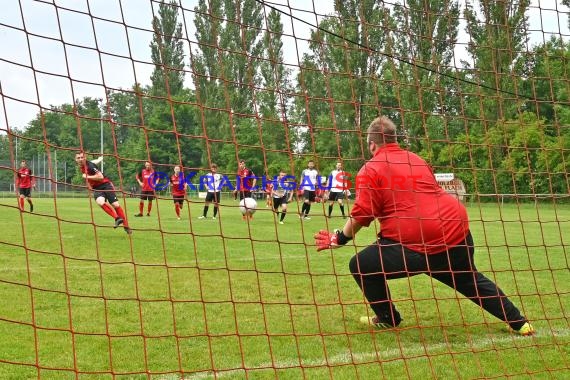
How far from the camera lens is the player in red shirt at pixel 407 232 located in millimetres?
3932

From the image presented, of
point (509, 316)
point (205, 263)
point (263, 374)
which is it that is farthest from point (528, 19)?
point (205, 263)

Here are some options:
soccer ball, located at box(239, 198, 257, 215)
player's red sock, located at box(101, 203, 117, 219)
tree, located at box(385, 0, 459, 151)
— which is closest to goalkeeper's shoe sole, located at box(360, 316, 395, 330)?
soccer ball, located at box(239, 198, 257, 215)

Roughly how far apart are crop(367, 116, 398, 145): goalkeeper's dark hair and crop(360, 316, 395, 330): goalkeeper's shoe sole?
1291mm

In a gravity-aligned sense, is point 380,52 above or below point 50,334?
above

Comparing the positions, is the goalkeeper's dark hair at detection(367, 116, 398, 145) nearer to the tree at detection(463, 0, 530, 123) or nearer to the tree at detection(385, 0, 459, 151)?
the tree at detection(385, 0, 459, 151)

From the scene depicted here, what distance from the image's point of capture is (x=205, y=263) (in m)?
7.19

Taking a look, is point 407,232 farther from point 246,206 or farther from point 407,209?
point 246,206

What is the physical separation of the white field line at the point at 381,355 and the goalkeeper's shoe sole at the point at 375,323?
1.26 feet

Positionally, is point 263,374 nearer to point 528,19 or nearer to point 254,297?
point 254,297

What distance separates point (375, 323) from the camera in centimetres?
427

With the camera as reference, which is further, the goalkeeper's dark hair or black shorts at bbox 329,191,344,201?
black shorts at bbox 329,191,344,201

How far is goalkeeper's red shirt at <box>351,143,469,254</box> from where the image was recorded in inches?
154

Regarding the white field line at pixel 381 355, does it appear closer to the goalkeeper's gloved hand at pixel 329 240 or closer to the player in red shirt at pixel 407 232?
the player in red shirt at pixel 407 232

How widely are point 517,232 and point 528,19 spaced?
7832 mm
